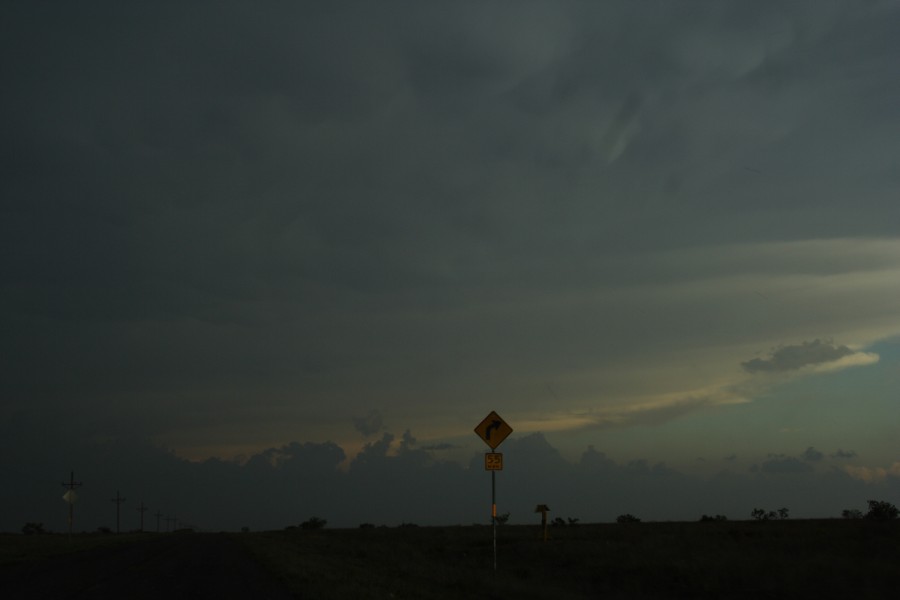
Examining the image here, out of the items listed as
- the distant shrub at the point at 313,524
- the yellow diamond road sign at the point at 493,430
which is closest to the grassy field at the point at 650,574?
the yellow diamond road sign at the point at 493,430

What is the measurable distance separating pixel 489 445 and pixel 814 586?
33.6 feet

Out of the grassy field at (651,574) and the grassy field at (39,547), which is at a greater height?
the grassy field at (651,574)

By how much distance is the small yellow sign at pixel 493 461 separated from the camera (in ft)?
75.4

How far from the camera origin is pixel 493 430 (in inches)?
931

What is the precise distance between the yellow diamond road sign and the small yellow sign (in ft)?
1.36

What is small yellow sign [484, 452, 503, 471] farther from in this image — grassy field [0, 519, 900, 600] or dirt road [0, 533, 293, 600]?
dirt road [0, 533, 293, 600]

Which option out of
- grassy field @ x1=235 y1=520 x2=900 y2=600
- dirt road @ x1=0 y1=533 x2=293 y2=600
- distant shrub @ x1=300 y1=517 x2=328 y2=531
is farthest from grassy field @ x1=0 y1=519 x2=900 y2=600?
distant shrub @ x1=300 y1=517 x2=328 y2=531

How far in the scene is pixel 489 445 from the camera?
23.5 metres

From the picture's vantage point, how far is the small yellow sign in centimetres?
2297

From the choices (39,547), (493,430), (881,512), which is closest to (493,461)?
(493,430)

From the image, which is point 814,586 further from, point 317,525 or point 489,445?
point 317,525

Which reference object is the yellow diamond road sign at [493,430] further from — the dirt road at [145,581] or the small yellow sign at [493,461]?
the dirt road at [145,581]

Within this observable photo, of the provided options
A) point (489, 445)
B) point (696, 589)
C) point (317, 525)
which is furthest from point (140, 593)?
point (317, 525)

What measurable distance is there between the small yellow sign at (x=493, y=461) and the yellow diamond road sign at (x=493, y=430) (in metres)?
0.41
